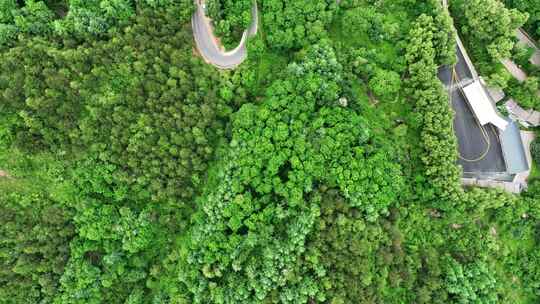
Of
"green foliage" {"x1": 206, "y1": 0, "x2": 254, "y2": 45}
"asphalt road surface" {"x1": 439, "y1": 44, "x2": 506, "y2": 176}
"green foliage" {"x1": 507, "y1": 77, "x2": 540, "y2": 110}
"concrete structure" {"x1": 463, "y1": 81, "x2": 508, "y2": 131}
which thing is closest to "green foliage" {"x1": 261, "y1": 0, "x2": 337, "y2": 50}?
"green foliage" {"x1": 206, "y1": 0, "x2": 254, "y2": 45}

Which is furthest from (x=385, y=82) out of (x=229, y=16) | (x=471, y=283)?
(x=471, y=283)

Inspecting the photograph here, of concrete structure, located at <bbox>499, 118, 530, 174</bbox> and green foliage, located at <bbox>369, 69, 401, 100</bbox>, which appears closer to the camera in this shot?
green foliage, located at <bbox>369, 69, 401, 100</bbox>

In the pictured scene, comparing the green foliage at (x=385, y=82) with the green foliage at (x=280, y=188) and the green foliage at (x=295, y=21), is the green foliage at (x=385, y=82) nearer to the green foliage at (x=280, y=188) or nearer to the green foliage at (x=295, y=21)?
the green foliage at (x=280, y=188)

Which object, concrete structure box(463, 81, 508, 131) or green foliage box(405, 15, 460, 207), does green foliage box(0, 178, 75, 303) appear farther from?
concrete structure box(463, 81, 508, 131)

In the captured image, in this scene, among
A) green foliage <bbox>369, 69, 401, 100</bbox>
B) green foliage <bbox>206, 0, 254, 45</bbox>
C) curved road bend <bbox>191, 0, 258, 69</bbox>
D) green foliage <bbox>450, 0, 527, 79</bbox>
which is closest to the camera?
green foliage <bbox>206, 0, 254, 45</bbox>

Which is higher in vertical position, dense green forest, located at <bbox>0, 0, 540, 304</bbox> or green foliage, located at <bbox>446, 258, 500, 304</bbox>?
dense green forest, located at <bbox>0, 0, 540, 304</bbox>

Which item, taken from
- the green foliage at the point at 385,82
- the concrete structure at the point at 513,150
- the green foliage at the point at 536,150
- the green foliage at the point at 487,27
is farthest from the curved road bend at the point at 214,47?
the green foliage at the point at 536,150

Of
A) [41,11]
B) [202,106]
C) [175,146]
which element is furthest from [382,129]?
[41,11]
